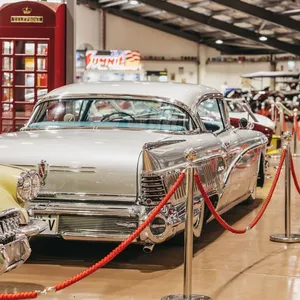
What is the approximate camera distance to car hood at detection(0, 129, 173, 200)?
5613mm

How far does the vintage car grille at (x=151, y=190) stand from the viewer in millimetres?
5570

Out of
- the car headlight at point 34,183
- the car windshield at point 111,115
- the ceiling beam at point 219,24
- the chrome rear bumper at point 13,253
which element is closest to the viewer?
the chrome rear bumper at point 13,253

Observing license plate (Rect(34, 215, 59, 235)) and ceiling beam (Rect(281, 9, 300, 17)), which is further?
ceiling beam (Rect(281, 9, 300, 17))

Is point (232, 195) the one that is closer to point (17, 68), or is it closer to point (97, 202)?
point (97, 202)

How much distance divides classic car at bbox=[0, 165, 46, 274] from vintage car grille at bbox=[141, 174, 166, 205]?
33.5 inches

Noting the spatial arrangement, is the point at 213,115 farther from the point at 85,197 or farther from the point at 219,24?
the point at 219,24

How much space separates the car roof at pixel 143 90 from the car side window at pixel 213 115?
36 centimetres

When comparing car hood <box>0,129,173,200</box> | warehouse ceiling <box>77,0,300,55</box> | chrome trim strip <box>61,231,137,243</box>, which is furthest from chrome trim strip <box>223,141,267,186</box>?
warehouse ceiling <box>77,0,300,55</box>

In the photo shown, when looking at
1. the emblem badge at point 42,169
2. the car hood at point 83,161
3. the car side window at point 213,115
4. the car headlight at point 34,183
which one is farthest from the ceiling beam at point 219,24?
the car headlight at point 34,183

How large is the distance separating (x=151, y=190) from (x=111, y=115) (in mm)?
1745

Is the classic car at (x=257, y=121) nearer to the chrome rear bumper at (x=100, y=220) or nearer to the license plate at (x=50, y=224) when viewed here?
the chrome rear bumper at (x=100, y=220)

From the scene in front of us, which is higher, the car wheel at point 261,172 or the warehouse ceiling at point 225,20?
the warehouse ceiling at point 225,20

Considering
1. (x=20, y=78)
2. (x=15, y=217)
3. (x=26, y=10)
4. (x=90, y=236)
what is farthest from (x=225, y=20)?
(x=15, y=217)

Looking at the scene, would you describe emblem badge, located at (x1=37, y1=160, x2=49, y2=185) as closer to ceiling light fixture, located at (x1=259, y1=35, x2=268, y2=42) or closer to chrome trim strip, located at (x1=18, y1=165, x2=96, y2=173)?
chrome trim strip, located at (x1=18, y1=165, x2=96, y2=173)
